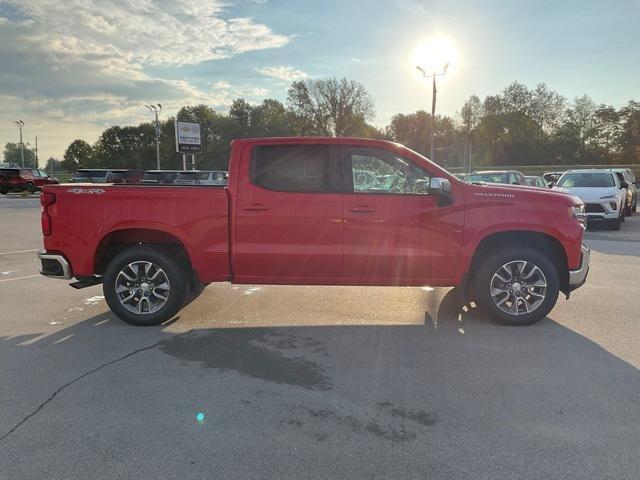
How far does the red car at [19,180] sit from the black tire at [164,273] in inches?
1442

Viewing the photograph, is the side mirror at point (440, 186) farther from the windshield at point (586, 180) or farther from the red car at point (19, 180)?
the red car at point (19, 180)

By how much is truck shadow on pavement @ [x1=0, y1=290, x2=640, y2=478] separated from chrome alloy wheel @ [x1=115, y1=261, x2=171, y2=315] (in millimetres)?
303

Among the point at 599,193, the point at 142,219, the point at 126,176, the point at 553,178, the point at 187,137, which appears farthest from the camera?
the point at 187,137

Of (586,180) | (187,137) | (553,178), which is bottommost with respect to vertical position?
(586,180)

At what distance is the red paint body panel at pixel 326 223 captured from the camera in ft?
17.1

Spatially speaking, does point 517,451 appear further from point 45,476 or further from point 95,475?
point 45,476

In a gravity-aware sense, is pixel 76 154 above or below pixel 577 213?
above

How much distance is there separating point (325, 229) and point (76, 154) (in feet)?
391

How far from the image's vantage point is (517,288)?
5375 mm

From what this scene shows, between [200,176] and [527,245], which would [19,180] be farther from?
[527,245]

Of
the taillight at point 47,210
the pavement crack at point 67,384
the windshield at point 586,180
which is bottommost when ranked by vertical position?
the pavement crack at point 67,384

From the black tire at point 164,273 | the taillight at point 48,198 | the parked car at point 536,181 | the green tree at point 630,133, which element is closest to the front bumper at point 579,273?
the black tire at point 164,273

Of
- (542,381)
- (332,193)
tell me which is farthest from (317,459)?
(332,193)

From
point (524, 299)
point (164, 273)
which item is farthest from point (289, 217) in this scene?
point (524, 299)
